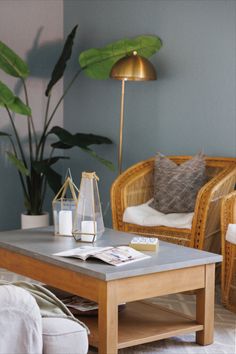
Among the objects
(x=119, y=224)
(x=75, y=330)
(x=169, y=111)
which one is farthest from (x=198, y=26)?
(x=75, y=330)

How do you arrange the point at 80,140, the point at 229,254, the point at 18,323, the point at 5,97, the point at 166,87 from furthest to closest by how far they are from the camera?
1. the point at 80,140
2. the point at 166,87
3. the point at 5,97
4. the point at 229,254
5. the point at 18,323

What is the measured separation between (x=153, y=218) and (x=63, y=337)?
8.32 ft

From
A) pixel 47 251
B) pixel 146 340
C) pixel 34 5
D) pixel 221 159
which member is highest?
pixel 34 5

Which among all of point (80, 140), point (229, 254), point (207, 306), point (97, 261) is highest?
point (80, 140)

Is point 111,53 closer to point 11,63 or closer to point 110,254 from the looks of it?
point 11,63

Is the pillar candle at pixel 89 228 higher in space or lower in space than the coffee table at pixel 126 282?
higher

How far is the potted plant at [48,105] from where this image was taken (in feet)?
17.3

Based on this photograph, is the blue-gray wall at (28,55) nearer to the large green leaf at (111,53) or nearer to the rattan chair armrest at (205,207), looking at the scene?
the large green leaf at (111,53)

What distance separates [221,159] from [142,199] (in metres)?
0.58

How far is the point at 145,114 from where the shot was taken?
5562 millimetres

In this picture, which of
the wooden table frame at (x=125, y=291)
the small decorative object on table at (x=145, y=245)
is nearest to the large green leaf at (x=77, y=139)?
the wooden table frame at (x=125, y=291)

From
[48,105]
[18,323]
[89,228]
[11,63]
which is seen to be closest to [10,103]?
[11,63]

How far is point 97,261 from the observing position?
130 inches

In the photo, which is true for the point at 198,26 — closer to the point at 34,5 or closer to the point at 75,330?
the point at 34,5
